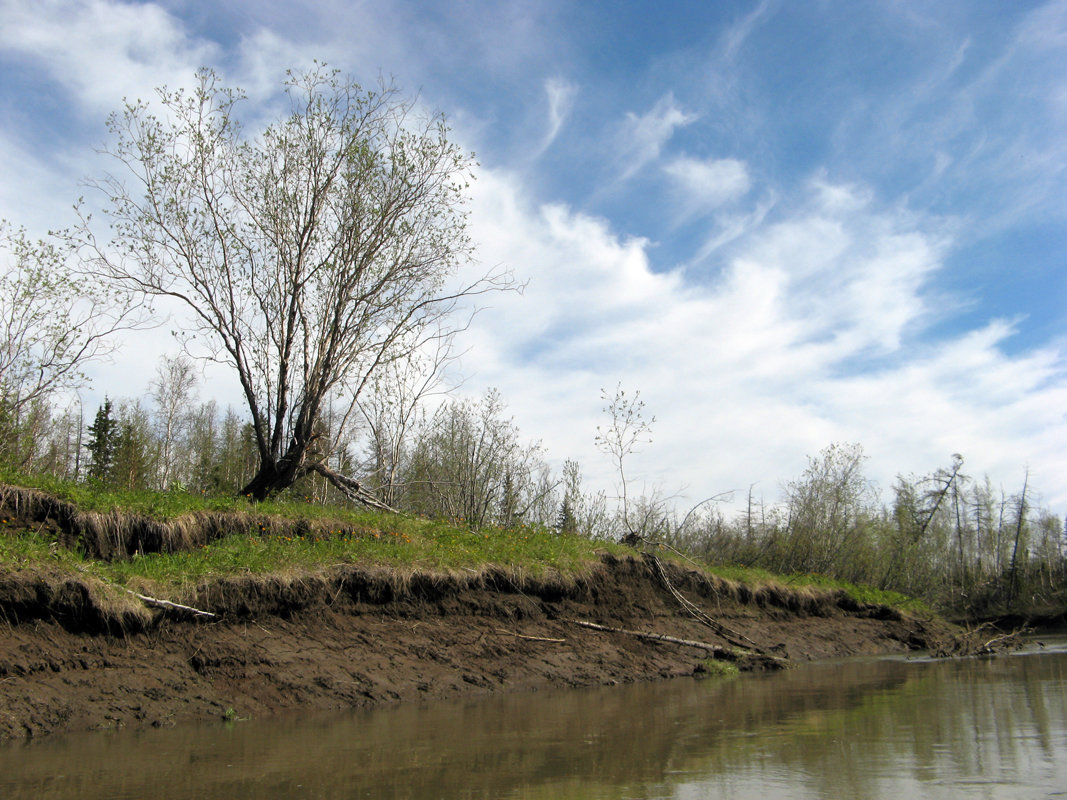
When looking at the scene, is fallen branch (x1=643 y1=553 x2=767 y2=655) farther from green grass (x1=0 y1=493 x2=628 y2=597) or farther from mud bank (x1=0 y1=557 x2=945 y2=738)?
green grass (x1=0 y1=493 x2=628 y2=597)

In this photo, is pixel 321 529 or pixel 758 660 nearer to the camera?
pixel 321 529

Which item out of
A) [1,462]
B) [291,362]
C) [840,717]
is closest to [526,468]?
[291,362]

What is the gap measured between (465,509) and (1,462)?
1191 cm

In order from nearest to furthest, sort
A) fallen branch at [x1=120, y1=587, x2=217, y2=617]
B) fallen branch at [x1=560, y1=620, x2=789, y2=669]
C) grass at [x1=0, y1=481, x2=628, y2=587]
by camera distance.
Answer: fallen branch at [x1=120, y1=587, x2=217, y2=617], grass at [x1=0, y1=481, x2=628, y2=587], fallen branch at [x1=560, y1=620, x2=789, y2=669]

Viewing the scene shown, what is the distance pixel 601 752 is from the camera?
623 centimetres

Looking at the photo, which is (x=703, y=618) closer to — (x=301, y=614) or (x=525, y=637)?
(x=525, y=637)

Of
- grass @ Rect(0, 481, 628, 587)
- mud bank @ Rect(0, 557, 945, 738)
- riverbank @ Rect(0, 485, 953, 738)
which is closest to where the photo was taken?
mud bank @ Rect(0, 557, 945, 738)

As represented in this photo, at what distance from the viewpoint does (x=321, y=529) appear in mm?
12922

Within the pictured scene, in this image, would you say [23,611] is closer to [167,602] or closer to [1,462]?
[167,602]

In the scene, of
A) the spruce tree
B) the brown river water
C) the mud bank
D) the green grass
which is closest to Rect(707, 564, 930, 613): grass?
the mud bank

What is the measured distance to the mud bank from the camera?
26.5 ft

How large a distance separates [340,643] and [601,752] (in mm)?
5310

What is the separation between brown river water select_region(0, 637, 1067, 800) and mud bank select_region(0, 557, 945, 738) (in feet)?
2.27

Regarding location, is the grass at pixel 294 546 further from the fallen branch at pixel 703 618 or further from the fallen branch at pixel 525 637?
the fallen branch at pixel 525 637
